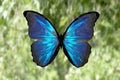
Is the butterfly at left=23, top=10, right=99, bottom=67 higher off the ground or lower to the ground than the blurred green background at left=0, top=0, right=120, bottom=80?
higher

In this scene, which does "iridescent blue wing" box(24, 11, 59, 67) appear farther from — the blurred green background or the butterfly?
the blurred green background

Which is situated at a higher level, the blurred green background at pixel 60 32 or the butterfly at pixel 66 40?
the butterfly at pixel 66 40

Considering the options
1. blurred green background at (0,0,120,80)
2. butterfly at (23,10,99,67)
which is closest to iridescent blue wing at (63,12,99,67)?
butterfly at (23,10,99,67)

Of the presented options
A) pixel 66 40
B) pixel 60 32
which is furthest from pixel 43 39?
pixel 60 32

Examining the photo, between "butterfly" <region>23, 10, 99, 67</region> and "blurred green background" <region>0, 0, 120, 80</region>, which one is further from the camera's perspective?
"blurred green background" <region>0, 0, 120, 80</region>

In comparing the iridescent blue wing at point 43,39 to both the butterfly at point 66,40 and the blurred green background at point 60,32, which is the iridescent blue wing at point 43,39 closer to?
the butterfly at point 66,40

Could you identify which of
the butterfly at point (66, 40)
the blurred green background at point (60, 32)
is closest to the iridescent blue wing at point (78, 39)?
the butterfly at point (66, 40)
